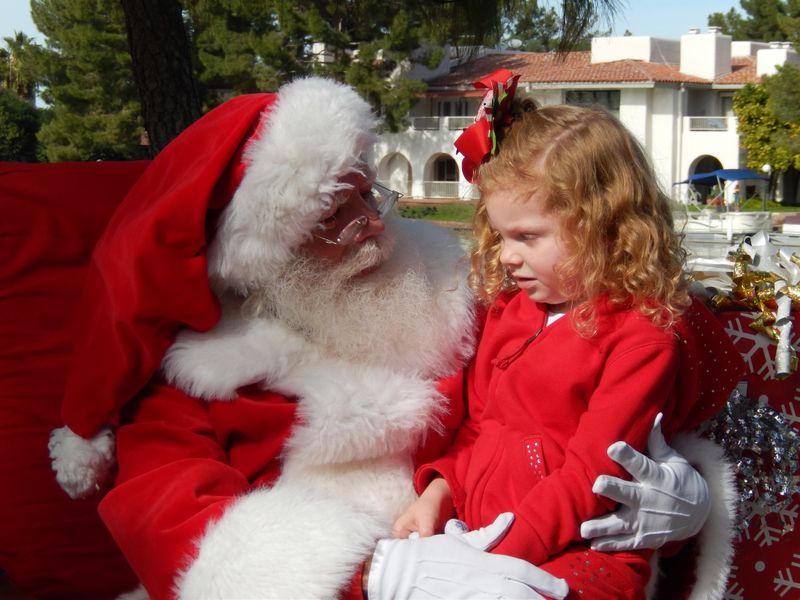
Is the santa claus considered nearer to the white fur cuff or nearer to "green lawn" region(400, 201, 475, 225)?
the white fur cuff

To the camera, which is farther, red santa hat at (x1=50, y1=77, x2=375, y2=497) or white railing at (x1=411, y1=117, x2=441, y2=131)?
white railing at (x1=411, y1=117, x2=441, y2=131)

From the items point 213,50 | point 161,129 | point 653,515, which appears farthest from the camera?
point 213,50

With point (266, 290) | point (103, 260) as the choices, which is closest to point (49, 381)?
point (103, 260)

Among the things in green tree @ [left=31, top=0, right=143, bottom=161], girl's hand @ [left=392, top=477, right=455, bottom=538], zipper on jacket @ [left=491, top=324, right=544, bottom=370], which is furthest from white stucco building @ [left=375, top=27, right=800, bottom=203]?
girl's hand @ [left=392, top=477, right=455, bottom=538]

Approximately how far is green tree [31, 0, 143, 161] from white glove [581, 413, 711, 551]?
25.5 metres

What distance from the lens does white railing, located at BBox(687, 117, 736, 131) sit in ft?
103

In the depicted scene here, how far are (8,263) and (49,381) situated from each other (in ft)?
1.12

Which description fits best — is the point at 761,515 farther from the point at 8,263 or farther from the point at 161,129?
the point at 161,129

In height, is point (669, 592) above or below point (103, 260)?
below

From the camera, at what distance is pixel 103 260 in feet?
6.64

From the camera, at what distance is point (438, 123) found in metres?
32.8

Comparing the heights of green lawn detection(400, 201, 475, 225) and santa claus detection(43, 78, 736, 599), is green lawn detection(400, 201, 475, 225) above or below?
below

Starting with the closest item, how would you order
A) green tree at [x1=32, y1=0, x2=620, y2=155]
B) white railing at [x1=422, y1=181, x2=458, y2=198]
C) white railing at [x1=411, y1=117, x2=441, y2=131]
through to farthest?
green tree at [x1=32, y1=0, x2=620, y2=155] → white railing at [x1=422, y1=181, x2=458, y2=198] → white railing at [x1=411, y1=117, x2=441, y2=131]

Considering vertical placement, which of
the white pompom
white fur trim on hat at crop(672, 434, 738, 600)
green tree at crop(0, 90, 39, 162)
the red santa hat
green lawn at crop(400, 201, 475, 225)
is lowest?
green lawn at crop(400, 201, 475, 225)
